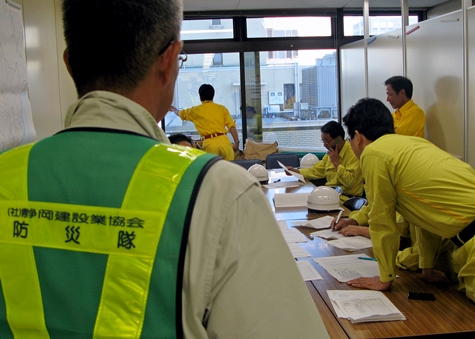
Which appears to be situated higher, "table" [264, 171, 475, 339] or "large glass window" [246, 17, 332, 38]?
"large glass window" [246, 17, 332, 38]

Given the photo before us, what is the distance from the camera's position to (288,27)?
287 inches

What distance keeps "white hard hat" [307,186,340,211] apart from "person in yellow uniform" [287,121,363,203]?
2.93 feet

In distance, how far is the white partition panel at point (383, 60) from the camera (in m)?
5.49

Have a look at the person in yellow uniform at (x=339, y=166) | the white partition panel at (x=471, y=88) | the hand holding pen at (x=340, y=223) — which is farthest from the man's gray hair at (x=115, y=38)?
the white partition panel at (x=471, y=88)

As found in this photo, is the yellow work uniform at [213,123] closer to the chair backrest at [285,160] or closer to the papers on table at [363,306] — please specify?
the chair backrest at [285,160]

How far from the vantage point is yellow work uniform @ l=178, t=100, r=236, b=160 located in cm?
616

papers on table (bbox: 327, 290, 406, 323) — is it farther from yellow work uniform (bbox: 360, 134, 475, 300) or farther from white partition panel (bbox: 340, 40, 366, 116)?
white partition panel (bbox: 340, 40, 366, 116)

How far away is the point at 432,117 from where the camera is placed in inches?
186

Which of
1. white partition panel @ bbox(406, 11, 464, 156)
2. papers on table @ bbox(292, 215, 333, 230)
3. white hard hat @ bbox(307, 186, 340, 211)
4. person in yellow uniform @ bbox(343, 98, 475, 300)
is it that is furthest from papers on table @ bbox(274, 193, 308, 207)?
white partition panel @ bbox(406, 11, 464, 156)

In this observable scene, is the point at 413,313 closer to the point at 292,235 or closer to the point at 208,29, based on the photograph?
the point at 292,235

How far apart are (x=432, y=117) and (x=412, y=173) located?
10.3 feet

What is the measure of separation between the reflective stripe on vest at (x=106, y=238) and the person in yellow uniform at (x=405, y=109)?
4541 millimetres

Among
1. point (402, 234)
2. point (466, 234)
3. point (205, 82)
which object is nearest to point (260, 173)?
point (402, 234)

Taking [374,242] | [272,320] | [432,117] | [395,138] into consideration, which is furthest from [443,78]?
[272,320]
